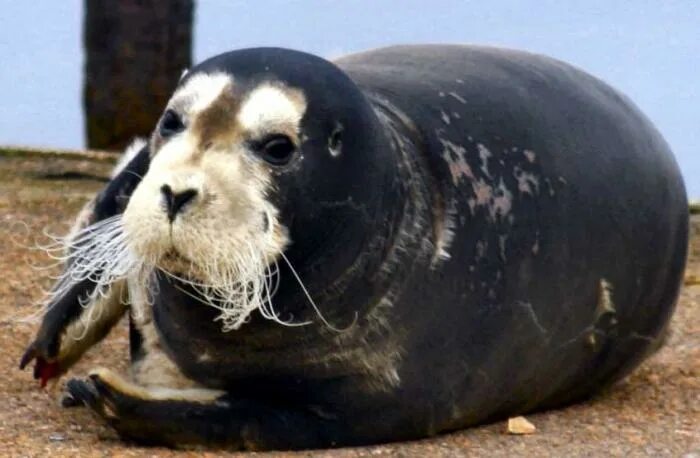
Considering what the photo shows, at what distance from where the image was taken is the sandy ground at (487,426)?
521cm

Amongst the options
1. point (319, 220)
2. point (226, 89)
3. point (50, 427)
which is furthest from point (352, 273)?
point (50, 427)

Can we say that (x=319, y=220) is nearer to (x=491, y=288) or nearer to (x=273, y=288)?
(x=273, y=288)

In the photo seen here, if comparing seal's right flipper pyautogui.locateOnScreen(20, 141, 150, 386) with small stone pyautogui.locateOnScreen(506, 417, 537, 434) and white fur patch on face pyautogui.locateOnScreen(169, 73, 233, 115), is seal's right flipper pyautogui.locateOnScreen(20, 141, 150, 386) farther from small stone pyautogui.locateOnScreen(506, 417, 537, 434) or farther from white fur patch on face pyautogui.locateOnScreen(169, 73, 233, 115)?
small stone pyautogui.locateOnScreen(506, 417, 537, 434)

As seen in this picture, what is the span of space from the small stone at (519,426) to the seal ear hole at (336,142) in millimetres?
1110

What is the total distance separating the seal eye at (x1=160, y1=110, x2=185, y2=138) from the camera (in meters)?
4.94

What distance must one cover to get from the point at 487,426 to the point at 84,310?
130 centimetres

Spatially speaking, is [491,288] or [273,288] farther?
[491,288]

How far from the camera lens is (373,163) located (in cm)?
518

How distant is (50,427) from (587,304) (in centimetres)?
170

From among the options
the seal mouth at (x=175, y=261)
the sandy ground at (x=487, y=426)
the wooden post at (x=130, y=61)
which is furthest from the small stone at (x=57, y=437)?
the wooden post at (x=130, y=61)

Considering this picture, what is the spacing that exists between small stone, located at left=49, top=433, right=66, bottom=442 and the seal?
0.15 m

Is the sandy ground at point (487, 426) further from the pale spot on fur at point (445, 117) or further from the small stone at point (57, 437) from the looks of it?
the pale spot on fur at point (445, 117)

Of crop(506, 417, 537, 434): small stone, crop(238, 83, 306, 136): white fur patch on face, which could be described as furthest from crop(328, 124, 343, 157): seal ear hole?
crop(506, 417, 537, 434): small stone

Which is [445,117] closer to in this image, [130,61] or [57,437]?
[57,437]
